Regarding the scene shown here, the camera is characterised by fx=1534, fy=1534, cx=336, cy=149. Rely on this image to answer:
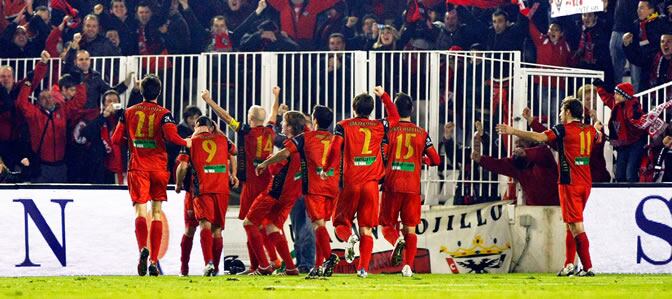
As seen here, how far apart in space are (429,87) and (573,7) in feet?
7.61

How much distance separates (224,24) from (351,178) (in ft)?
21.1

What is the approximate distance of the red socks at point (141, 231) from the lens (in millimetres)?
16812

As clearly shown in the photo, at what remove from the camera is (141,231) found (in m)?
16.8

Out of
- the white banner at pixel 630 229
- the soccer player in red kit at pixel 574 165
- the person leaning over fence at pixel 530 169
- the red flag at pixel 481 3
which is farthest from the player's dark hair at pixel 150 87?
the red flag at pixel 481 3

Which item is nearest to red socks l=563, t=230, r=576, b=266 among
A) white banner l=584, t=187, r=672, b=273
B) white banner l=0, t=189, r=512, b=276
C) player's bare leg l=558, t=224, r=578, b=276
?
player's bare leg l=558, t=224, r=578, b=276

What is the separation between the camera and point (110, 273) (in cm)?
1789

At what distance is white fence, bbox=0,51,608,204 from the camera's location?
19.9 m

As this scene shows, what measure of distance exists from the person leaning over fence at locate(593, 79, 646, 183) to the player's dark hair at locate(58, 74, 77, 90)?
23.2ft

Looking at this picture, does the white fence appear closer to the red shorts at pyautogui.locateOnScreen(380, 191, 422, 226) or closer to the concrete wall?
the concrete wall

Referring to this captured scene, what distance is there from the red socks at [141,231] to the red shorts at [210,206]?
0.75m

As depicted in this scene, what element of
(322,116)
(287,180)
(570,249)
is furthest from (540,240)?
(322,116)

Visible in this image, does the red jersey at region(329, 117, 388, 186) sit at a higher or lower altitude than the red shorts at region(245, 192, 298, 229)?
higher

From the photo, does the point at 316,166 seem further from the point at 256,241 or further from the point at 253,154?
the point at 253,154

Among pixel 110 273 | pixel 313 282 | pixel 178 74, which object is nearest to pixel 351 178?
pixel 313 282
